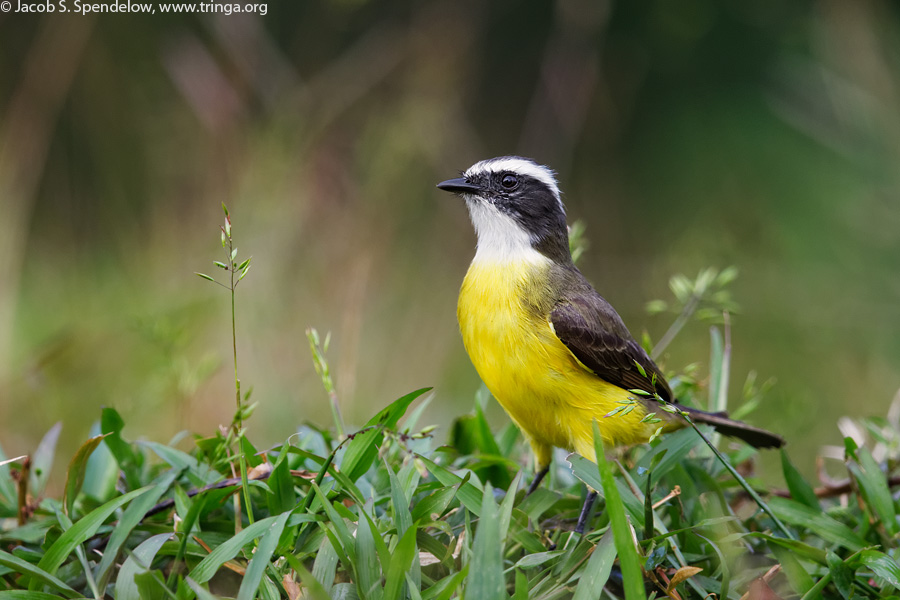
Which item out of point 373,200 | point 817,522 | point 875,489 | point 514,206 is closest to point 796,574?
point 817,522

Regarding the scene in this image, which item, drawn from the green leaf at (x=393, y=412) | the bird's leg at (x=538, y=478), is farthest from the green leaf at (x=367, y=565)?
the bird's leg at (x=538, y=478)

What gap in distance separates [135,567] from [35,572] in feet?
0.86

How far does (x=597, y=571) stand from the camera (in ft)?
7.64

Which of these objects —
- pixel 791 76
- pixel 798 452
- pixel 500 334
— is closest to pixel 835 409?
pixel 798 452

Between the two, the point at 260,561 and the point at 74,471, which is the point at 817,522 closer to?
the point at 260,561

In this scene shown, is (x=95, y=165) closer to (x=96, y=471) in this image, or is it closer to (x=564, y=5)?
(x=564, y=5)

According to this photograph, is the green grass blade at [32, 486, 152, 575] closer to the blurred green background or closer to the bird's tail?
the blurred green background

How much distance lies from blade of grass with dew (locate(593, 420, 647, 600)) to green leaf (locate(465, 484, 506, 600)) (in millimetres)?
299

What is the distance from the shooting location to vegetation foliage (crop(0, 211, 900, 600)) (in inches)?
91.5

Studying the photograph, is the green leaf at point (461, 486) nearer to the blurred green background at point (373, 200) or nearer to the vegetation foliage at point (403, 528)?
the vegetation foliage at point (403, 528)

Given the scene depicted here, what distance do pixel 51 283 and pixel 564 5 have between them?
16.4 ft

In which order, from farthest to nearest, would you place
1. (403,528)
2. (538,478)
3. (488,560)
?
1. (538,478)
2. (403,528)
3. (488,560)

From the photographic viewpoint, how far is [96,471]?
3.37 metres

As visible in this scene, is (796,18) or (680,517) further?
(796,18)
